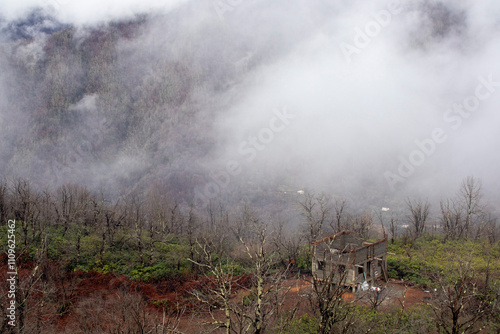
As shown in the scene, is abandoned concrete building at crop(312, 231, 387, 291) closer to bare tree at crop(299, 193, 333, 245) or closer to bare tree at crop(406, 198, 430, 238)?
bare tree at crop(299, 193, 333, 245)

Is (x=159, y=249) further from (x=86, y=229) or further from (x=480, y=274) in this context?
(x=480, y=274)

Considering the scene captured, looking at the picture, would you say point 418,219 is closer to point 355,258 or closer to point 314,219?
point 314,219

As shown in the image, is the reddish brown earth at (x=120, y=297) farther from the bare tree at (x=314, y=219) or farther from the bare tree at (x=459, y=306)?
the bare tree at (x=314, y=219)

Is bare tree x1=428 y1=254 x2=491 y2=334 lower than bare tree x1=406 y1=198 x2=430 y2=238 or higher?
higher

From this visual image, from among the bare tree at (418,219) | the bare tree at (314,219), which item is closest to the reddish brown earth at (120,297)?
the bare tree at (314,219)

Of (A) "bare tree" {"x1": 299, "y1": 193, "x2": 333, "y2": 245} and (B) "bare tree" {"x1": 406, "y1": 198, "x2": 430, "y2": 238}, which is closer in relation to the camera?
(A) "bare tree" {"x1": 299, "y1": 193, "x2": 333, "y2": 245}

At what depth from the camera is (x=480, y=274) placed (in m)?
27.8

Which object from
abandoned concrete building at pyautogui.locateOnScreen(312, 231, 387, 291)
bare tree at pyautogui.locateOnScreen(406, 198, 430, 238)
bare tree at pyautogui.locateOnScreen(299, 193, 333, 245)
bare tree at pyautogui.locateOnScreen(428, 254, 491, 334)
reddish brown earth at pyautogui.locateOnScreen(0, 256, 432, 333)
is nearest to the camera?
bare tree at pyautogui.locateOnScreen(428, 254, 491, 334)

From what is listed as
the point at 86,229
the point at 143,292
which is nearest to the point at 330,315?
the point at 143,292

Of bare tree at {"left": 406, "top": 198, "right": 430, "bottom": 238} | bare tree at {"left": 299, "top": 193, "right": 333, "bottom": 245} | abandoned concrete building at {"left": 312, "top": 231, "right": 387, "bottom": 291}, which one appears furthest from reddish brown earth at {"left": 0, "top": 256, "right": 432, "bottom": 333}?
bare tree at {"left": 406, "top": 198, "right": 430, "bottom": 238}

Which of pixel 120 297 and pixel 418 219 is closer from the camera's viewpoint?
pixel 120 297

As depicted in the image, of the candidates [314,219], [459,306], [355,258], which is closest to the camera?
[459,306]

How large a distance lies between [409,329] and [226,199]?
80.2 metres

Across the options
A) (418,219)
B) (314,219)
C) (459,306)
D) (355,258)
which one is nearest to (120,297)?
(355,258)
